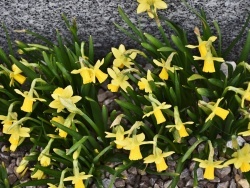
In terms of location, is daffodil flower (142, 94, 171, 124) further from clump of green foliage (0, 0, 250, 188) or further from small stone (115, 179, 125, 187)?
small stone (115, 179, 125, 187)

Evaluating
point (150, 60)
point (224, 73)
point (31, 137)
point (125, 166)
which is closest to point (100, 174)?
point (125, 166)

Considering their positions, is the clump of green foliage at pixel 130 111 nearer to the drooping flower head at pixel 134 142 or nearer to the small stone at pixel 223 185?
the drooping flower head at pixel 134 142

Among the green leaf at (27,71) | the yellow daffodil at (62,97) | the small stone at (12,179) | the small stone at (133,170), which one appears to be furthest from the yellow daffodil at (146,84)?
the small stone at (12,179)

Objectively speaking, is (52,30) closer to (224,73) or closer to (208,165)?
(224,73)

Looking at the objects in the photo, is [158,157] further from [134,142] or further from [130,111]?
[130,111]

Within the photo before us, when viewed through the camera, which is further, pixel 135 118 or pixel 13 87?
pixel 13 87

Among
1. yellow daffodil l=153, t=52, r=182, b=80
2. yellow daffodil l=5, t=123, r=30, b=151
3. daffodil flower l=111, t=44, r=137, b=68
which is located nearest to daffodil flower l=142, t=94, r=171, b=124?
yellow daffodil l=153, t=52, r=182, b=80
